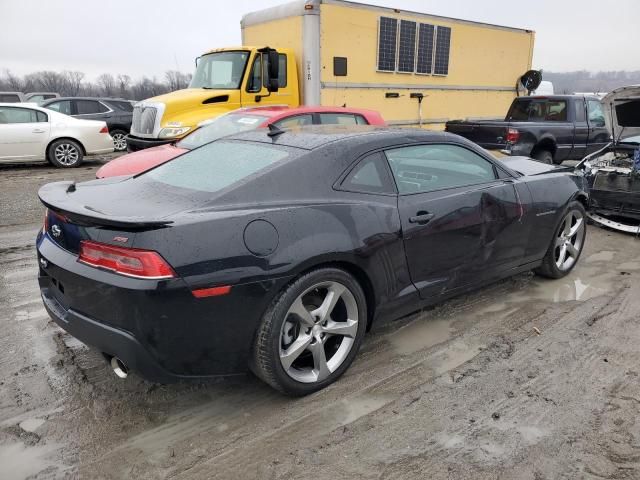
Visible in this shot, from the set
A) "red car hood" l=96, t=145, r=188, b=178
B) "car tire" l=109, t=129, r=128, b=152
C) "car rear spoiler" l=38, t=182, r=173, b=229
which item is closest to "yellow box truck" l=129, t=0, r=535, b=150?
"red car hood" l=96, t=145, r=188, b=178

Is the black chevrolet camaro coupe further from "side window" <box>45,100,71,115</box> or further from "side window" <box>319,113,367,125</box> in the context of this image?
"side window" <box>45,100,71,115</box>

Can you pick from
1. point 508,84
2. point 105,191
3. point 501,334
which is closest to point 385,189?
point 501,334

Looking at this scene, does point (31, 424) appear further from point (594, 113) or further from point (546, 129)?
point (594, 113)

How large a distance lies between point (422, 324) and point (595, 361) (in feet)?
3.71

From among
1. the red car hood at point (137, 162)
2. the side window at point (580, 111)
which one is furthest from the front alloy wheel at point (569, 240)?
the side window at point (580, 111)

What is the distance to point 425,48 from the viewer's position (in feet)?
34.4

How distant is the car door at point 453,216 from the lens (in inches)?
128

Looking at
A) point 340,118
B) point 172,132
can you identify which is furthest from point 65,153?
point 340,118

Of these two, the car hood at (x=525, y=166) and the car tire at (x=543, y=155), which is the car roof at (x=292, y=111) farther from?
the car tire at (x=543, y=155)

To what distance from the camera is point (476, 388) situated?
295 cm

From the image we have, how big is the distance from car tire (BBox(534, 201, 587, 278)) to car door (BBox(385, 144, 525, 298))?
63 cm

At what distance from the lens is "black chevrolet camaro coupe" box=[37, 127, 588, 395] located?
2.37m

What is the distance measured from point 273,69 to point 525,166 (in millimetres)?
5785

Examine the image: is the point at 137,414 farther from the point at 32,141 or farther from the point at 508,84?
the point at 508,84
